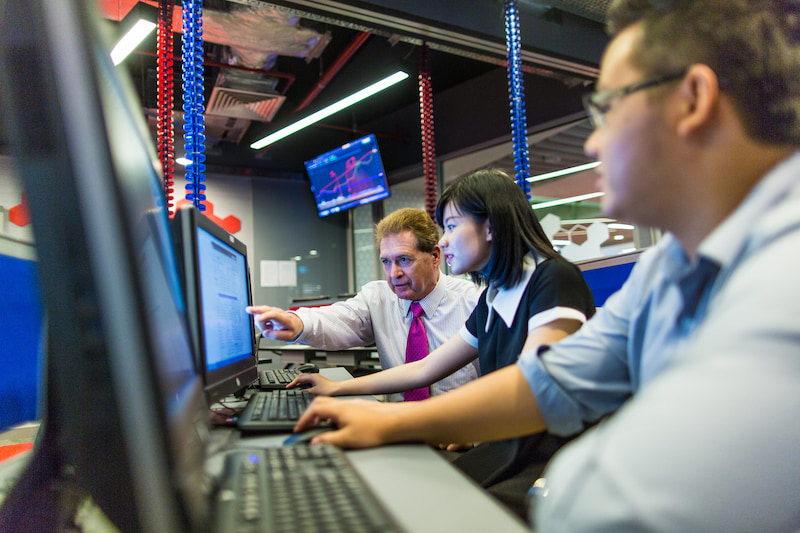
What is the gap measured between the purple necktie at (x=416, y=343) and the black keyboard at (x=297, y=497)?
1.23 m

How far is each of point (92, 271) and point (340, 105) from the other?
394 cm

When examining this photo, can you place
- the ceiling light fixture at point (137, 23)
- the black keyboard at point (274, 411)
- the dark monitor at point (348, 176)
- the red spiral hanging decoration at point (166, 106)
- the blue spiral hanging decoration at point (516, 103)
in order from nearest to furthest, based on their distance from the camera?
the black keyboard at point (274, 411)
the red spiral hanging decoration at point (166, 106)
the ceiling light fixture at point (137, 23)
the blue spiral hanging decoration at point (516, 103)
the dark monitor at point (348, 176)

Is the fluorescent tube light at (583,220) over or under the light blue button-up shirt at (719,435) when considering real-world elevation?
over

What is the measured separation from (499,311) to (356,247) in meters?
4.90

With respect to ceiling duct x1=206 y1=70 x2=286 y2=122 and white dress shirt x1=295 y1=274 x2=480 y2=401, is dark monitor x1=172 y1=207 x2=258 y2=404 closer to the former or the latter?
white dress shirt x1=295 y1=274 x2=480 y2=401

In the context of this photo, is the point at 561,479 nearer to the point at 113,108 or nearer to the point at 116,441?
the point at 116,441

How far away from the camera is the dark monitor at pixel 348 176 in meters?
5.23

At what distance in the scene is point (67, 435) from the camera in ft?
1.39

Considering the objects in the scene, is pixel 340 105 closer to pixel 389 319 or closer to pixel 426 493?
pixel 389 319

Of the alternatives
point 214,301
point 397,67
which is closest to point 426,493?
point 214,301

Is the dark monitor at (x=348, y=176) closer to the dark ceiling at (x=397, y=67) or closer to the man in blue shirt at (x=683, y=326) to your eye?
the dark ceiling at (x=397, y=67)

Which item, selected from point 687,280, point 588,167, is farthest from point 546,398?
point 588,167

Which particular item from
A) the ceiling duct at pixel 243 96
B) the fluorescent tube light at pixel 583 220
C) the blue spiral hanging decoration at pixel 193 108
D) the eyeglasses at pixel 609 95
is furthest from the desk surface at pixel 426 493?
the fluorescent tube light at pixel 583 220

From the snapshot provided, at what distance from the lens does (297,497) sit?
0.47m
